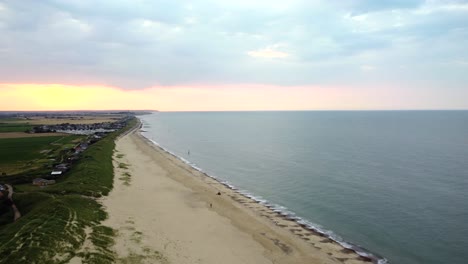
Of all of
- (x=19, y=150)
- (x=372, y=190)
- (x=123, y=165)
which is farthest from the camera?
(x=19, y=150)

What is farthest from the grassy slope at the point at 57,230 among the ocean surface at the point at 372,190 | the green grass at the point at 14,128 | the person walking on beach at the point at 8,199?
the green grass at the point at 14,128

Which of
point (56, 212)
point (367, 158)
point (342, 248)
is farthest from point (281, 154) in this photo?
point (56, 212)

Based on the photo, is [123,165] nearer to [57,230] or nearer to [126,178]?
[126,178]

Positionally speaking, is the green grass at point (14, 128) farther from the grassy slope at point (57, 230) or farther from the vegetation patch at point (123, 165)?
the grassy slope at point (57, 230)

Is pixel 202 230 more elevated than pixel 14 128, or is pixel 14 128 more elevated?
pixel 14 128

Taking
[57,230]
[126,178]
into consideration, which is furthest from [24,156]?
[57,230]
